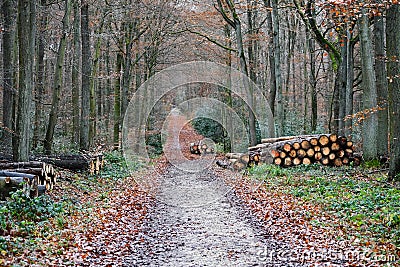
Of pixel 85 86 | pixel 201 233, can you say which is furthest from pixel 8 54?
pixel 201 233

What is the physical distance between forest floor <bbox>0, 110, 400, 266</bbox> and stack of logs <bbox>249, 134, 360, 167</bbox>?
243 cm

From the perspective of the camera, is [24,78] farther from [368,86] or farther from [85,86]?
[368,86]

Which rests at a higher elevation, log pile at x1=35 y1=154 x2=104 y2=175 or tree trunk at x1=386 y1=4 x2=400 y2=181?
tree trunk at x1=386 y1=4 x2=400 y2=181

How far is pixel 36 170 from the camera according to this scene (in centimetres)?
1034

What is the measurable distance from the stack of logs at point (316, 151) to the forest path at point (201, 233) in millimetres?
3278

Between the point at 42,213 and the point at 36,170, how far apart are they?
1.99 m

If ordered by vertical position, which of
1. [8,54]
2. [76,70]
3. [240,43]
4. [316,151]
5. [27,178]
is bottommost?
[27,178]

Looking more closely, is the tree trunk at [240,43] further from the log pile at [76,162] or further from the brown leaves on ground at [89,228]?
the brown leaves on ground at [89,228]

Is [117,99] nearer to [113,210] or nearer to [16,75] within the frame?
[16,75]

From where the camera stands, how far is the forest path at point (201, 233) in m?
7.22

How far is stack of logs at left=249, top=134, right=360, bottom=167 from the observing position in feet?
55.1

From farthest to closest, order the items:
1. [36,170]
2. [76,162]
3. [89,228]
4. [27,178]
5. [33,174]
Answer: [76,162] < [36,170] < [33,174] < [27,178] < [89,228]

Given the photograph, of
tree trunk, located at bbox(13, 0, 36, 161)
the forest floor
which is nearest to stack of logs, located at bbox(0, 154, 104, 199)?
the forest floor

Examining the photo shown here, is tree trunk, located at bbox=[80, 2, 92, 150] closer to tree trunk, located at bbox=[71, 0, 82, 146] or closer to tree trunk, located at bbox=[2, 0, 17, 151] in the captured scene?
tree trunk, located at bbox=[71, 0, 82, 146]
